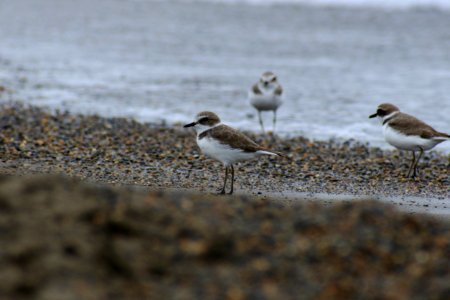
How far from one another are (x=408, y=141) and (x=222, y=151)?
2.82 metres

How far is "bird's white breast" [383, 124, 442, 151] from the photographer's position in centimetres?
1033

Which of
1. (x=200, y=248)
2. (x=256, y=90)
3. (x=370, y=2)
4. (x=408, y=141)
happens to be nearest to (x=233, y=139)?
(x=408, y=141)

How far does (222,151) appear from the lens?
9039mm

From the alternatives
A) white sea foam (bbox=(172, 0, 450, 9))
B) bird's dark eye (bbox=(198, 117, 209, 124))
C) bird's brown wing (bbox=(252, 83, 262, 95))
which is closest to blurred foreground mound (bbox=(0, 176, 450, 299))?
bird's dark eye (bbox=(198, 117, 209, 124))

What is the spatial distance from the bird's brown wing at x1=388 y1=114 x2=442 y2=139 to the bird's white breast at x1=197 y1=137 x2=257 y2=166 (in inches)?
97.0

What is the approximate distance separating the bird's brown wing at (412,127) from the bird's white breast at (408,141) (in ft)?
0.18

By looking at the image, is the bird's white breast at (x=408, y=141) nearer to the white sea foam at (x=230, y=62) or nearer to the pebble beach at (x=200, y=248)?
the white sea foam at (x=230, y=62)

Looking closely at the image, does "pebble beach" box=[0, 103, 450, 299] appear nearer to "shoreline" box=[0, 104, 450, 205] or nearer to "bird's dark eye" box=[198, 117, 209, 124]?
"bird's dark eye" box=[198, 117, 209, 124]

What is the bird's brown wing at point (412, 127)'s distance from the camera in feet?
33.8

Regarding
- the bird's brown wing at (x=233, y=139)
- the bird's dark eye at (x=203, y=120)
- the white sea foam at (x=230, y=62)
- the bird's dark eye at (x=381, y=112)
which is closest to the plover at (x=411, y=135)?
the bird's dark eye at (x=381, y=112)

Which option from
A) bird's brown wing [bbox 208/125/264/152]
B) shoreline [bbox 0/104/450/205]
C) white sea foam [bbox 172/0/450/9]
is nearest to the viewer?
bird's brown wing [bbox 208/125/264/152]

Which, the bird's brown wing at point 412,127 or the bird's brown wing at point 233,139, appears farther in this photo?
the bird's brown wing at point 412,127

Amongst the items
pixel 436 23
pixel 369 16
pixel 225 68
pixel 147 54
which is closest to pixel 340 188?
pixel 225 68

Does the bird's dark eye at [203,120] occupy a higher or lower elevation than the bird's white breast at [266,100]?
higher
